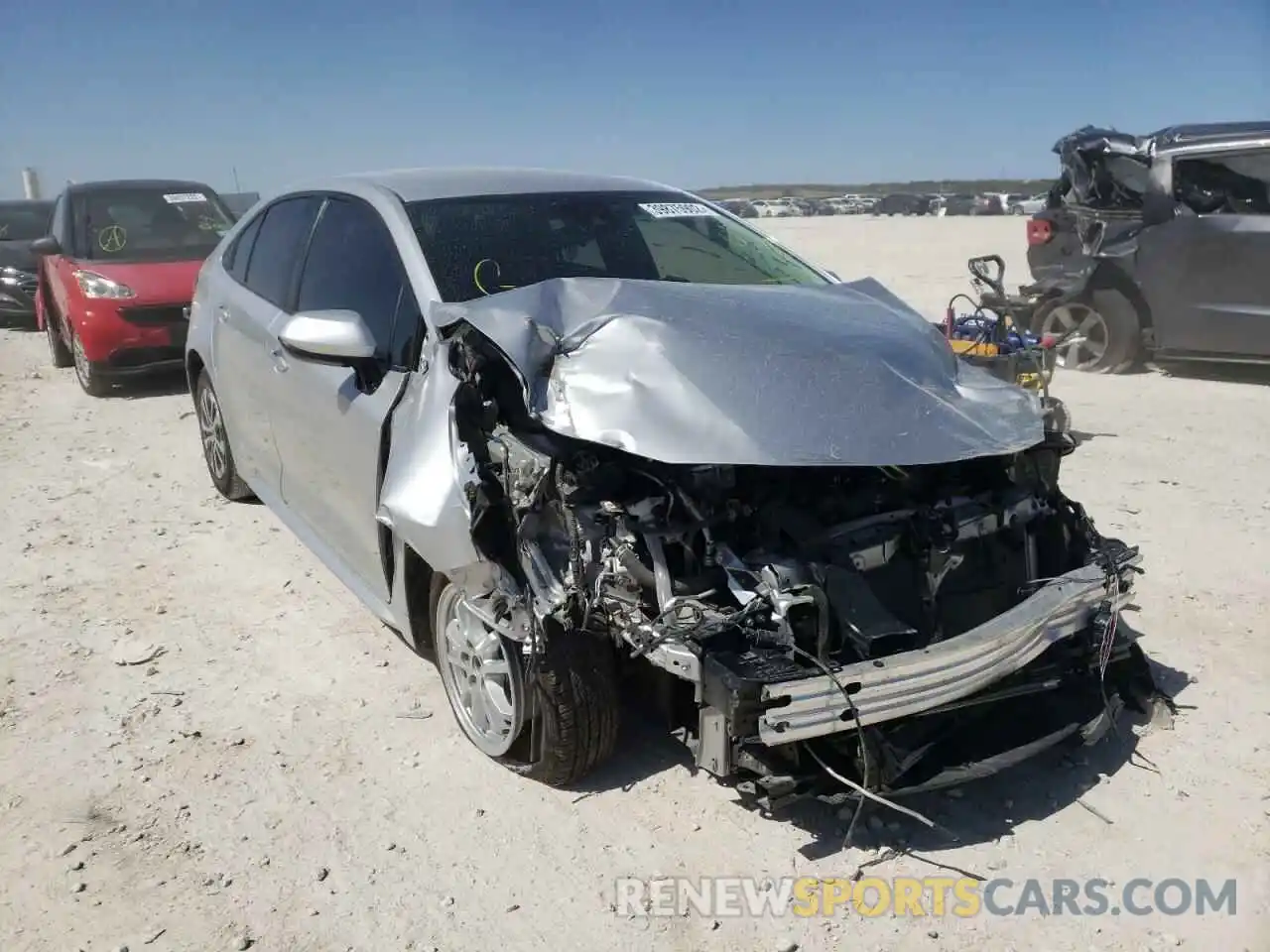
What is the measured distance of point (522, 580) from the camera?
2.92m

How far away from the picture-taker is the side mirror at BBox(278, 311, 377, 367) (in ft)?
10.8

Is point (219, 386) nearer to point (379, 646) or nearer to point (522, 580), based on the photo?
point (379, 646)

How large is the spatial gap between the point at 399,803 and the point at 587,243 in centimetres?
218

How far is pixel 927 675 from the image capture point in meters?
2.59

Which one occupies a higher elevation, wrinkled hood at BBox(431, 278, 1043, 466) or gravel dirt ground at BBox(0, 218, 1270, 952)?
wrinkled hood at BBox(431, 278, 1043, 466)

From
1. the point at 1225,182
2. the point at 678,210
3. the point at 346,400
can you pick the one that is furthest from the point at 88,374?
the point at 1225,182

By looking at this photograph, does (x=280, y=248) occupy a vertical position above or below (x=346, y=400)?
above

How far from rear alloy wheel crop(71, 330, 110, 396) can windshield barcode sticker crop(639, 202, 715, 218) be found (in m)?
6.11

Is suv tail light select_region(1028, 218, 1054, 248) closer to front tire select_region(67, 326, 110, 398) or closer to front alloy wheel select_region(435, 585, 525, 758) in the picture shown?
front alloy wheel select_region(435, 585, 525, 758)

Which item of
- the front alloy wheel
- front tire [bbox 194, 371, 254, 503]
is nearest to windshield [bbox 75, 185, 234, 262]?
front tire [bbox 194, 371, 254, 503]

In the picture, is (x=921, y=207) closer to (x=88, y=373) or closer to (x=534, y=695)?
(x=88, y=373)

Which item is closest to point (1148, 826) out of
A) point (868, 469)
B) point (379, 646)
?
point (868, 469)

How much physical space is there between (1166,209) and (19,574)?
337 inches

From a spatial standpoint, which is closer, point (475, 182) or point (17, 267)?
point (475, 182)
